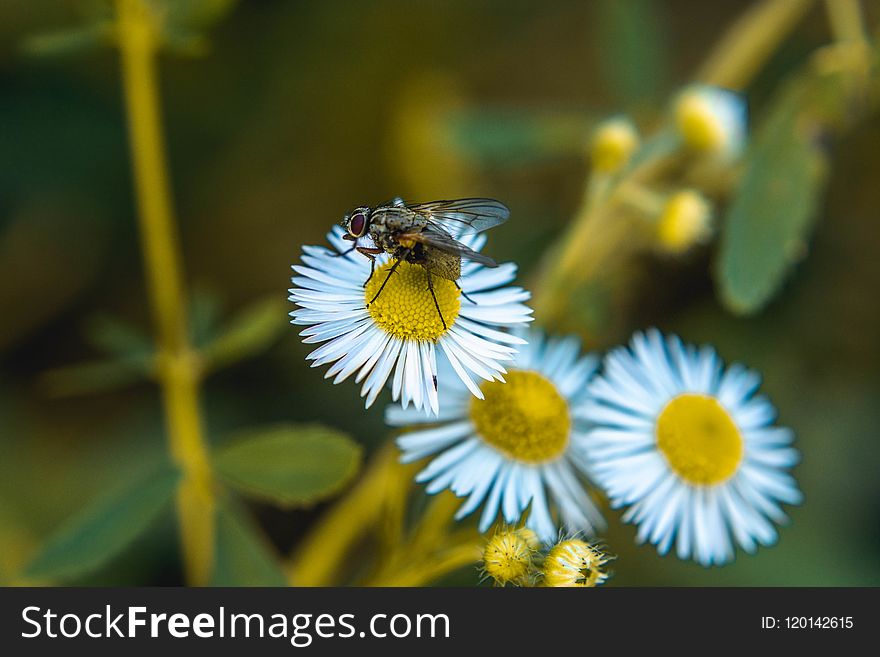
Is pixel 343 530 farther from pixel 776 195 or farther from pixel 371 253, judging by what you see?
pixel 776 195

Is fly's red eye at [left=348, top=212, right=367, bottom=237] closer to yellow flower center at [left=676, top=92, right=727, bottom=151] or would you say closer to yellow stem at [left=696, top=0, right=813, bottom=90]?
yellow flower center at [left=676, top=92, right=727, bottom=151]

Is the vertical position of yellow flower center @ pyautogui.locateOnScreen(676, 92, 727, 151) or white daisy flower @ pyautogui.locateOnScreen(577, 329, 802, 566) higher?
yellow flower center @ pyautogui.locateOnScreen(676, 92, 727, 151)

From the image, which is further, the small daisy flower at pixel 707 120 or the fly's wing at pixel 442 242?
the small daisy flower at pixel 707 120

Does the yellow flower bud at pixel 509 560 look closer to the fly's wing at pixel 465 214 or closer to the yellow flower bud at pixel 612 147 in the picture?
the fly's wing at pixel 465 214

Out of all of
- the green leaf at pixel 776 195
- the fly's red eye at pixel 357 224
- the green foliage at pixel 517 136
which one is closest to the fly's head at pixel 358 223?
the fly's red eye at pixel 357 224

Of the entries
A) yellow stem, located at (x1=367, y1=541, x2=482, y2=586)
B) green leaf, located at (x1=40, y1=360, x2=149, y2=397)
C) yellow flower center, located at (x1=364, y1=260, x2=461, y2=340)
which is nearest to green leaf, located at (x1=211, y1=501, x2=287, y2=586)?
yellow stem, located at (x1=367, y1=541, x2=482, y2=586)

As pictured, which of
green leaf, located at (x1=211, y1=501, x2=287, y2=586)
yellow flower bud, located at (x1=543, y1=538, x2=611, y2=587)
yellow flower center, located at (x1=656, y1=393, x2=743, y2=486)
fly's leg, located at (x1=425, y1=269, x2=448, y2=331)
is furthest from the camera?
green leaf, located at (x1=211, y1=501, x2=287, y2=586)

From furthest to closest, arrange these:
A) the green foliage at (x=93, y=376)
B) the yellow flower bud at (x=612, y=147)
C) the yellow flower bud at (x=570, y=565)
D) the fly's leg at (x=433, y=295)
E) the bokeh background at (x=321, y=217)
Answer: the bokeh background at (x=321, y=217) → the green foliage at (x=93, y=376) → the yellow flower bud at (x=612, y=147) → the fly's leg at (x=433, y=295) → the yellow flower bud at (x=570, y=565)
